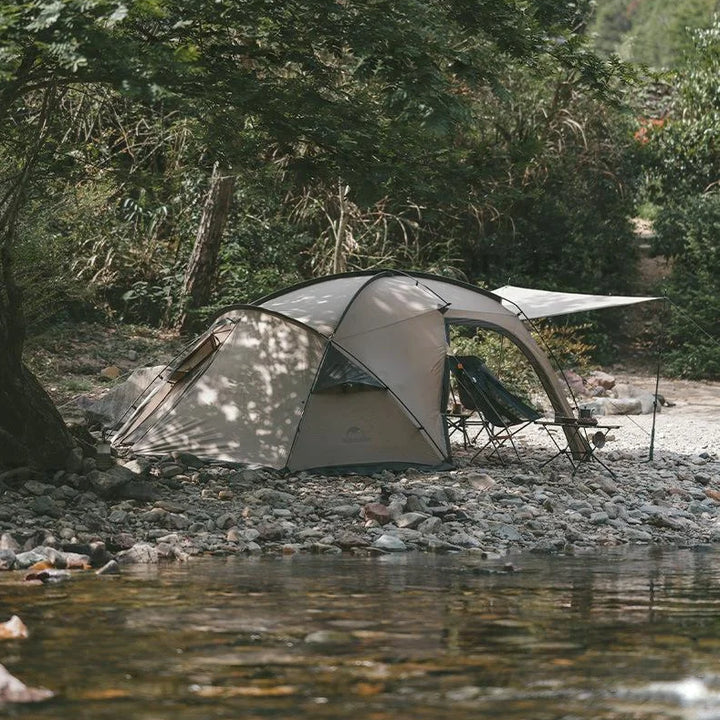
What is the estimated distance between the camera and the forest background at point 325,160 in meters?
9.09

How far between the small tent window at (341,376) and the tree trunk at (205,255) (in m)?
8.08

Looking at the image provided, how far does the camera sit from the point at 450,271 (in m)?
20.3

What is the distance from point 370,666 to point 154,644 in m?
0.99

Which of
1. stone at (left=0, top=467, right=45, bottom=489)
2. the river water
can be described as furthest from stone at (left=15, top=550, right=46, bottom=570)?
stone at (left=0, top=467, right=45, bottom=489)

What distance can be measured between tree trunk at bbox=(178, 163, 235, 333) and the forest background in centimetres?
4

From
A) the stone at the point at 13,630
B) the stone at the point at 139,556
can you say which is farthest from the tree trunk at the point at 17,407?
the stone at the point at 13,630

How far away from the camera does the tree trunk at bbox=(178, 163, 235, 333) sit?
1906 cm

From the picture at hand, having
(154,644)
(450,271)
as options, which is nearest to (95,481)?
(154,644)

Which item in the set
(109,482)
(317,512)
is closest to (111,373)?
(109,482)

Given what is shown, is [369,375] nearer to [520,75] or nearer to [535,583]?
[535,583]

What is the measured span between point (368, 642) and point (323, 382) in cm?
594

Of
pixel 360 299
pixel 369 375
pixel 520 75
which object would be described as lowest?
pixel 369 375

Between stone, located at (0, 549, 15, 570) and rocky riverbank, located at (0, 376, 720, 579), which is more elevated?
rocky riverbank, located at (0, 376, 720, 579)

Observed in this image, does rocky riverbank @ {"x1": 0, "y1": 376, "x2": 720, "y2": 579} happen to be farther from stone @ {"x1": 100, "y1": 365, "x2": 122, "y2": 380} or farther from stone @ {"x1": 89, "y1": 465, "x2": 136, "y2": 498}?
stone @ {"x1": 100, "y1": 365, "x2": 122, "y2": 380}
